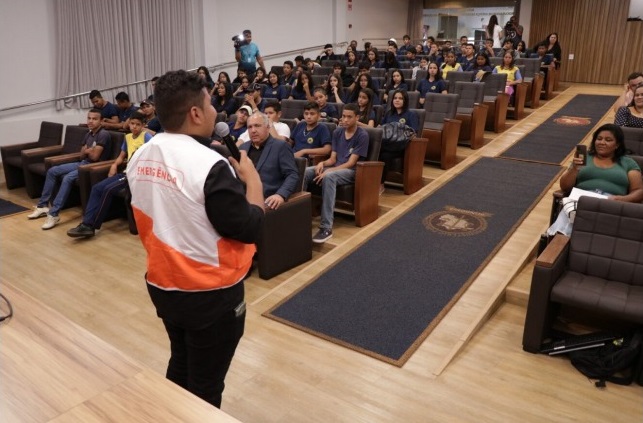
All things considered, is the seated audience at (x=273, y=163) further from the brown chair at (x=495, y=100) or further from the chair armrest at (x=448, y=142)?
the brown chair at (x=495, y=100)

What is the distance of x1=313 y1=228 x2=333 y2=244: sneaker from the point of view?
160 inches

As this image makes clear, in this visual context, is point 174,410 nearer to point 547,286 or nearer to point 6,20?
point 547,286

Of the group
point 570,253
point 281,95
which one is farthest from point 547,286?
point 281,95

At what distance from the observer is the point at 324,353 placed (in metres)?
2.75

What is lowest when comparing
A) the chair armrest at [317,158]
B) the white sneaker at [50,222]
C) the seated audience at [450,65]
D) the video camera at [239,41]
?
the white sneaker at [50,222]

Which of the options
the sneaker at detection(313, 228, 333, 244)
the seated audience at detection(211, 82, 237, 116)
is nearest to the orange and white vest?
the sneaker at detection(313, 228, 333, 244)

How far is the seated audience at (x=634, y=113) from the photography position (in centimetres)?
431

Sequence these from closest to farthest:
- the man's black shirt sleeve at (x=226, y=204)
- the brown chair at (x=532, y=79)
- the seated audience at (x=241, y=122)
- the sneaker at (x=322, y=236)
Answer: the man's black shirt sleeve at (x=226, y=204), the sneaker at (x=322, y=236), the seated audience at (x=241, y=122), the brown chair at (x=532, y=79)

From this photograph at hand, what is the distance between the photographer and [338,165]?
14.5ft

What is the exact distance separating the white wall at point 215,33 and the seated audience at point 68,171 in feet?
7.90

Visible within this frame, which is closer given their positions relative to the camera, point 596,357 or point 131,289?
point 596,357

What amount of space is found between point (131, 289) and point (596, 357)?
270 centimetres

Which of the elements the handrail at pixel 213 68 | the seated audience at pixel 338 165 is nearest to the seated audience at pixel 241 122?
the seated audience at pixel 338 165

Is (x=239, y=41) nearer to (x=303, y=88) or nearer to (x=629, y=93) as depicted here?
(x=303, y=88)
